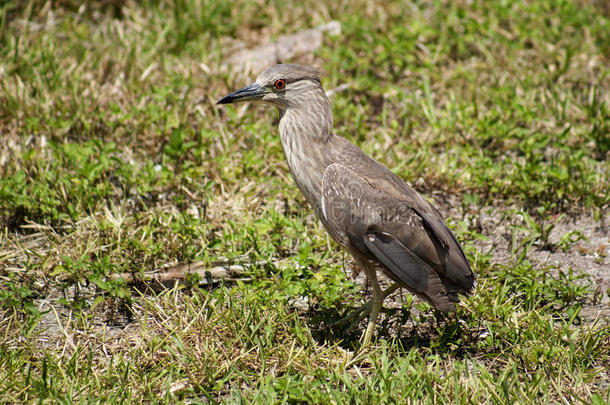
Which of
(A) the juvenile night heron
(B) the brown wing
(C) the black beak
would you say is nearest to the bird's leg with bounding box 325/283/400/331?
(A) the juvenile night heron

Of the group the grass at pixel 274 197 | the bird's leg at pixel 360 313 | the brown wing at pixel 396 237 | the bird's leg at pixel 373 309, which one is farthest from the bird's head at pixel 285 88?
the bird's leg at pixel 360 313

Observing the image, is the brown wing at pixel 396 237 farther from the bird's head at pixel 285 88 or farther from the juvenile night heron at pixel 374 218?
the bird's head at pixel 285 88

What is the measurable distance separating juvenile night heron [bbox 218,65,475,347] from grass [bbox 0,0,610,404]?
1.26 ft

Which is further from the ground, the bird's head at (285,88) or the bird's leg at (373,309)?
the bird's head at (285,88)

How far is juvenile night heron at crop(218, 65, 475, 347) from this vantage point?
3873 mm

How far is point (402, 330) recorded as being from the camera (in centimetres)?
431

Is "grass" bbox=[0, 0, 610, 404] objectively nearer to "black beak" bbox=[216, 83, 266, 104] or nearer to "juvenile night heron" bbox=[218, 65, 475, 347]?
"juvenile night heron" bbox=[218, 65, 475, 347]

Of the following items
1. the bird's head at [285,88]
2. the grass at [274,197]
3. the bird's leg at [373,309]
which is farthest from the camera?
the bird's head at [285,88]

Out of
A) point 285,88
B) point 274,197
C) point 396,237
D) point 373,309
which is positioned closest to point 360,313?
point 373,309

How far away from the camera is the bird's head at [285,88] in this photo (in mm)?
4398

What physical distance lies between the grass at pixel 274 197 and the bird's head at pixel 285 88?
92 centimetres

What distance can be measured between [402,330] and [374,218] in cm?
83

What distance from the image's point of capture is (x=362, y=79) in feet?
21.6

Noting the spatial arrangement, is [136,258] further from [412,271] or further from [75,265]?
[412,271]
